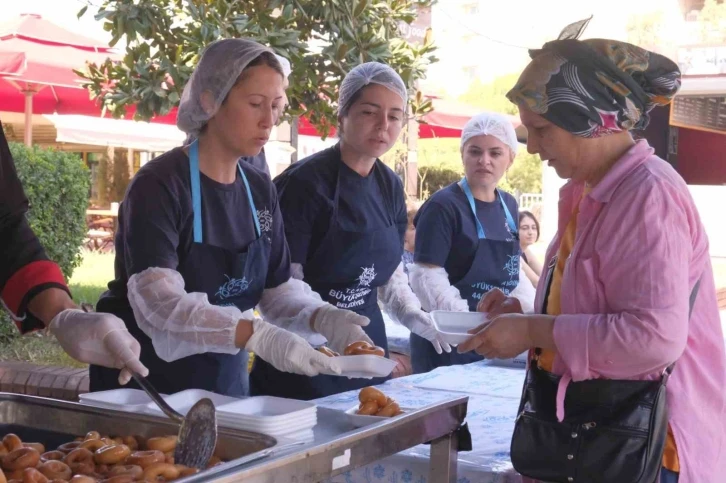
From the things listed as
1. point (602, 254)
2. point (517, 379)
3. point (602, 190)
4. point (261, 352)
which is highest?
point (602, 190)

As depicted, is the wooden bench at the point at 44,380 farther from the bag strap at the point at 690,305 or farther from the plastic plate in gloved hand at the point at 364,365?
the bag strap at the point at 690,305

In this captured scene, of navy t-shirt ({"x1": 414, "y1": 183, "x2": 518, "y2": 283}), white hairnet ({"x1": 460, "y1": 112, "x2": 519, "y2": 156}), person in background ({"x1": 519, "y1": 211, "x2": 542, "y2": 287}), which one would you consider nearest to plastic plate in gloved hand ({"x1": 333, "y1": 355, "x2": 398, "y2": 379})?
navy t-shirt ({"x1": 414, "y1": 183, "x2": 518, "y2": 283})

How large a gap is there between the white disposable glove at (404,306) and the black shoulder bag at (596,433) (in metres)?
1.40

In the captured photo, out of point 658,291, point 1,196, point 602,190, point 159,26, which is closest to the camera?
point 658,291

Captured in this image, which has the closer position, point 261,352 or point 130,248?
point 261,352

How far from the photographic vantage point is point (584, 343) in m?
1.75

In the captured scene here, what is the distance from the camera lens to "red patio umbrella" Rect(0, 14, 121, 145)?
20.6 ft

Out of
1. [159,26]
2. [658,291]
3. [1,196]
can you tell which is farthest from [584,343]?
[159,26]

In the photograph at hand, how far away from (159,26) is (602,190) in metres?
2.06

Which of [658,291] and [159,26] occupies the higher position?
[159,26]

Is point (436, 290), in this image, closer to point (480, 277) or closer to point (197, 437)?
point (480, 277)

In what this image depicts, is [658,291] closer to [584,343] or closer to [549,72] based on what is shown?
[584,343]

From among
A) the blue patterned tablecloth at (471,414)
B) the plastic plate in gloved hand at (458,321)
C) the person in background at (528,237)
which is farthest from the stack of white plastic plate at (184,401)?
the person in background at (528,237)

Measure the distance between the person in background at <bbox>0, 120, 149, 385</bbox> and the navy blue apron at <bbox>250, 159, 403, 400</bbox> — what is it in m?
1.03
